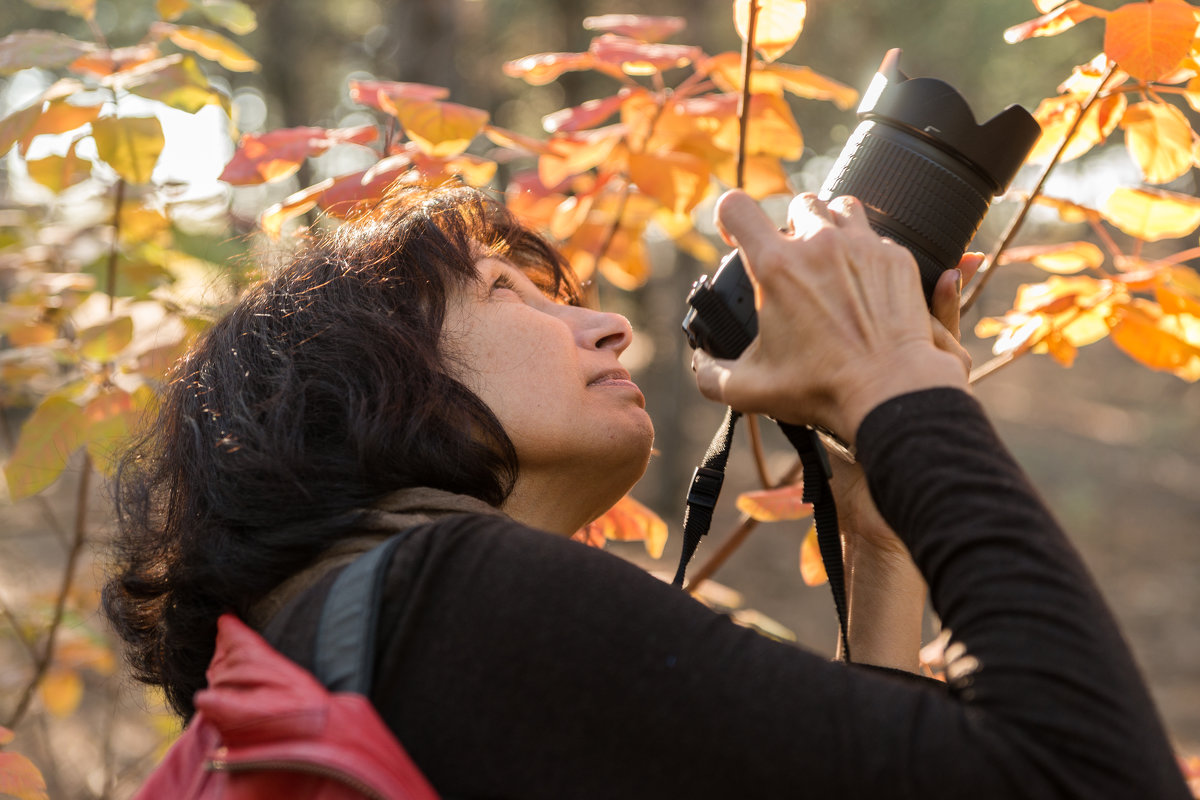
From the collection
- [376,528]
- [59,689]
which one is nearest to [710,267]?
[59,689]

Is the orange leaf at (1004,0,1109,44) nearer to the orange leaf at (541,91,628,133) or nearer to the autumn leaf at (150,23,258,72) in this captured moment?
the orange leaf at (541,91,628,133)

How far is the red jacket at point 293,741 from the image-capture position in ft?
2.38

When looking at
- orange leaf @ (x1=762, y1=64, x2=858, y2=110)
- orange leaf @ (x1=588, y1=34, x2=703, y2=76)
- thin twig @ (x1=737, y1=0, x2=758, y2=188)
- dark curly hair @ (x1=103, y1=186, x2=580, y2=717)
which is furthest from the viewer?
orange leaf @ (x1=762, y1=64, x2=858, y2=110)

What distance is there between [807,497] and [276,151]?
0.98 m

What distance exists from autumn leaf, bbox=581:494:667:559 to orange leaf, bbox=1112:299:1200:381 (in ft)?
2.60

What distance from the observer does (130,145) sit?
4.53ft

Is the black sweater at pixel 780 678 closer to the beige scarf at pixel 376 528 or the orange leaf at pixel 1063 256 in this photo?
the beige scarf at pixel 376 528

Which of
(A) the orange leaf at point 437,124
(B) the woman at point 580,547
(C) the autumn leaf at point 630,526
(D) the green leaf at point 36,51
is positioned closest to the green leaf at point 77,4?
(D) the green leaf at point 36,51

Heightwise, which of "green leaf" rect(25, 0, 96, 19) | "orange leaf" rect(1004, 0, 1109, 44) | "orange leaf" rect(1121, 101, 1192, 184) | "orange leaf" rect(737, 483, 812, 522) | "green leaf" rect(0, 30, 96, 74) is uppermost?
"orange leaf" rect(1004, 0, 1109, 44)

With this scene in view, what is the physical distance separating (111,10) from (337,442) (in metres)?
6.61

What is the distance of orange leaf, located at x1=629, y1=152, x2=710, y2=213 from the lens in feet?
5.08

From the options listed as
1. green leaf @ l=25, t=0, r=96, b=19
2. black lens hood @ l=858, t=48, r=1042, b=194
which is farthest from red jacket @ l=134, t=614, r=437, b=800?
green leaf @ l=25, t=0, r=96, b=19

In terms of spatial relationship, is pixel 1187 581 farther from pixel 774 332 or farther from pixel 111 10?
pixel 111 10

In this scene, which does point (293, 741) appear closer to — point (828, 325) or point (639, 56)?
point (828, 325)
